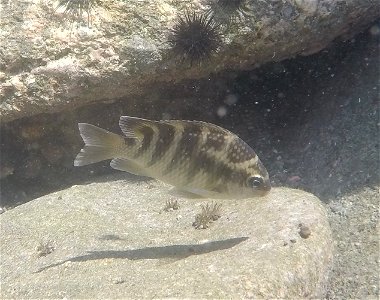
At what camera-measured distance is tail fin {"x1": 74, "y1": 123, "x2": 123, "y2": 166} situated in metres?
4.00

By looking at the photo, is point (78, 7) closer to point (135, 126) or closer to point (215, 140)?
point (135, 126)

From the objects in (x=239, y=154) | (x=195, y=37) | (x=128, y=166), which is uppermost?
(x=195, y=37)

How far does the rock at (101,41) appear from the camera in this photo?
5.45 m

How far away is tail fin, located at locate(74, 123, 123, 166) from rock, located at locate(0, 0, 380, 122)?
172cm

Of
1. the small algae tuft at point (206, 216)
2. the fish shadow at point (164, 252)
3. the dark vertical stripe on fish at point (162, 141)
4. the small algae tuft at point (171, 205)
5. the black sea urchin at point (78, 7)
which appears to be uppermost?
the black sea urchin at point (78, 7)

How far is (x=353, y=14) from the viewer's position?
236 inches

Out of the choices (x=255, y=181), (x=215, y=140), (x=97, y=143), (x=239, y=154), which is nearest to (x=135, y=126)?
(x=97, y=143)

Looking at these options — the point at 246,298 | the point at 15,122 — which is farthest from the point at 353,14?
the point at 15,122

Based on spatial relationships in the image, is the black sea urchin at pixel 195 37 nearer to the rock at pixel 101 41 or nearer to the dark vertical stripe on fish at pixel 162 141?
the rock at pixel 101 41

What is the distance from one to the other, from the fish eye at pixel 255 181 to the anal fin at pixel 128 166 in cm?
105

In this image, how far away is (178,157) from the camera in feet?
13.4

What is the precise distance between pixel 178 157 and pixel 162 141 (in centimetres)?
23

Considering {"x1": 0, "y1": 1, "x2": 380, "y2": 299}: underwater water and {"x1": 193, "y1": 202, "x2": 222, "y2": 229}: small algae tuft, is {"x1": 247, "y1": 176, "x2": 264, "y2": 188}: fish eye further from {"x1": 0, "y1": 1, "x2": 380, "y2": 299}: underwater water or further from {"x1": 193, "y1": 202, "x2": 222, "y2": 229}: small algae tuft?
{"x1": 193, "y1": 202, "x2": 222, "y2": 229}: small algae tuft

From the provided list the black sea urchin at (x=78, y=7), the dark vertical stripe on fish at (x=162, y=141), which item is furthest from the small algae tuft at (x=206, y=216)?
the black sea urchin at (x=78, y=7)
